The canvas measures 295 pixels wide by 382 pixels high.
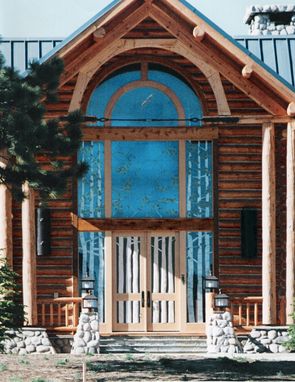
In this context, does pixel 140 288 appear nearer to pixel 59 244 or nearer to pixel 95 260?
pixel 95 260

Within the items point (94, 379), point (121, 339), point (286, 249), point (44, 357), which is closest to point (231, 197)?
point (286, 249)

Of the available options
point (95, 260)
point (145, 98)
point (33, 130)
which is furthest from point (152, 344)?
point (33, 130)

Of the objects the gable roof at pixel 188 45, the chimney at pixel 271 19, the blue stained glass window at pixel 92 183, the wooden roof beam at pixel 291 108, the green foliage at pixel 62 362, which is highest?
the chimney at pixel 271 19

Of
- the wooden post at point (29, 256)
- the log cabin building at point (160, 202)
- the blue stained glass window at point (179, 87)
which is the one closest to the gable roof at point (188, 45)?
the log cabin building at point (160, 202)

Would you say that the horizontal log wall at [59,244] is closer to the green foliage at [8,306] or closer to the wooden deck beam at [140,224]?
the wooden deck beam at [140,224]

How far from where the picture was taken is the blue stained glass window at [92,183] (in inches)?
1122

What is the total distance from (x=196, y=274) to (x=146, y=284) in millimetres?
1086

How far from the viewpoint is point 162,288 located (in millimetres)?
28469

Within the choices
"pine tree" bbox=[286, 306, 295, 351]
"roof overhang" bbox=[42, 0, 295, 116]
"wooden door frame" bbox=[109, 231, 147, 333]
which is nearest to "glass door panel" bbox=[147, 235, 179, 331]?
"wooden door frame" bbox=[109, 231, 147, 333]

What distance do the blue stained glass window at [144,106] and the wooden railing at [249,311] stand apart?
159 inches

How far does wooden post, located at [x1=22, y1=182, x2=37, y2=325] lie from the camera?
27359 mm

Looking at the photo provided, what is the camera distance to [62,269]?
2839 centimetres

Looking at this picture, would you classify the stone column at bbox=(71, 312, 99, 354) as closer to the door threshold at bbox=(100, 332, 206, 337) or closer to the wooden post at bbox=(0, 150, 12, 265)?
the door threshold at bbox=(100, 332, 206, 337)

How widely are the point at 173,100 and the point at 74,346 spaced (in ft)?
18.8
